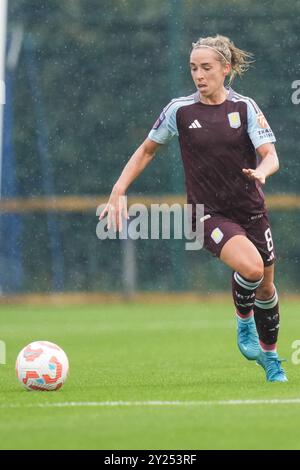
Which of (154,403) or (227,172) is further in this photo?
(227,172)

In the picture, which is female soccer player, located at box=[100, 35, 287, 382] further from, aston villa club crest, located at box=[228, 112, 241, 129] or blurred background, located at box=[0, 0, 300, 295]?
blurred background, located at box=[0, 0, 300, 295]

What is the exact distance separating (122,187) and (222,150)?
658mm

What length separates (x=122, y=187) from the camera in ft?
24.9

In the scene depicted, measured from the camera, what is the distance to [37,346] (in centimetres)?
712

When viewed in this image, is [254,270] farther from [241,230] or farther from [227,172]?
[227,172]

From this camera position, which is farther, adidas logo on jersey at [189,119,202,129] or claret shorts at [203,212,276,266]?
adidas logo on jersey at [189,119,202,129]

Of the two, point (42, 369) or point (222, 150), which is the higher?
point (222, 150)

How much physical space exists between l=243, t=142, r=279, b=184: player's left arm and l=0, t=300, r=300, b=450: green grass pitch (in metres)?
1.19

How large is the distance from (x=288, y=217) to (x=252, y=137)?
9003 mm

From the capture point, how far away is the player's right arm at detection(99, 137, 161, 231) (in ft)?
24.5

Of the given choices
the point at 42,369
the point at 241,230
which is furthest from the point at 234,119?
the point at 42,369

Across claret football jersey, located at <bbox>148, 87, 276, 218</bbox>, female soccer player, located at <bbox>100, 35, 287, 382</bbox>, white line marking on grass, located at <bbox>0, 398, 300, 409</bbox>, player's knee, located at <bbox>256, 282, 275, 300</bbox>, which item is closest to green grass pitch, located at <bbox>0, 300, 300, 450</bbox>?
white line marking on grass, located at <bbox>0, 398, 300, 409</bbox>

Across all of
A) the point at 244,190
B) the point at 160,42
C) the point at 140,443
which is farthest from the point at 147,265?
the point at 140,443

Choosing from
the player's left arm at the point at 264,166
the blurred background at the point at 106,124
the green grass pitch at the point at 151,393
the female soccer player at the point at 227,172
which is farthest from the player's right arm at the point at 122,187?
the blurred background at the point at 106,124
